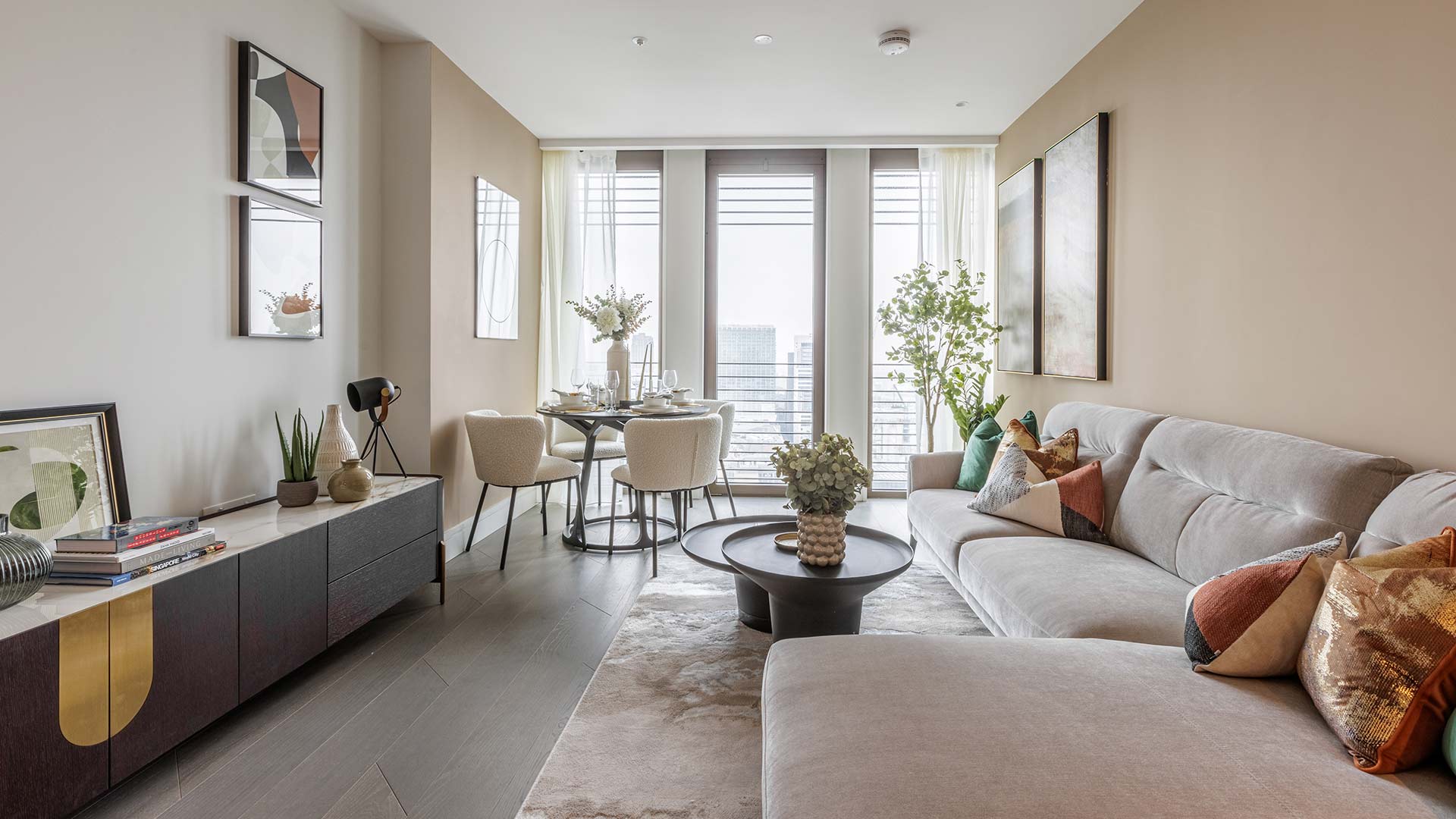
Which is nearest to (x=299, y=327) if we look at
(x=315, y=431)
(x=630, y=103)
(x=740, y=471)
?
(x=315, y=431)

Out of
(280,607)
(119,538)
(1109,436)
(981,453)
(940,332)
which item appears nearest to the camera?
(119,538)

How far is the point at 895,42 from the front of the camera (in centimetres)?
376

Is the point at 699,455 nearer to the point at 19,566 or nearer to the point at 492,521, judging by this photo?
the point at 492,521

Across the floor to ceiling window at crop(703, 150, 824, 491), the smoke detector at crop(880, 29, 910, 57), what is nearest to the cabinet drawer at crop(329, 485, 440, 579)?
the floor to ceiling window at crop(703, 150, 824, 491)

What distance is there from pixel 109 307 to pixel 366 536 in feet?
3.59

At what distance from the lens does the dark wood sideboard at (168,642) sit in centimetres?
157

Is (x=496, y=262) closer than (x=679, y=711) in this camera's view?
No

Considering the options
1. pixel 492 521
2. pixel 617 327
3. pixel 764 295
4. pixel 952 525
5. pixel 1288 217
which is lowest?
pixel 492 521

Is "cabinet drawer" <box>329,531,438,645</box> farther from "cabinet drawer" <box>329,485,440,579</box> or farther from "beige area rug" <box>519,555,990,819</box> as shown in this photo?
"beige area rug" <box>519,555,990,819</box>

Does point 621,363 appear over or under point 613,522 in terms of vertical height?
over

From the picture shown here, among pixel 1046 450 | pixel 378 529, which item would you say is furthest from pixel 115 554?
pixel 1046 450

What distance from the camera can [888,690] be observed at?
150cm

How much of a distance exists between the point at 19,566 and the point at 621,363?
3.26m

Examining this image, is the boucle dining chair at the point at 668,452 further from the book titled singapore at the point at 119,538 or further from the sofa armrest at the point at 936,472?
the book titled singapore at the point at 119,538
